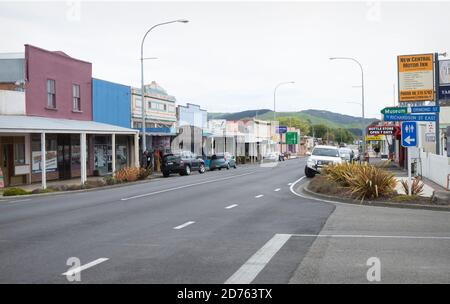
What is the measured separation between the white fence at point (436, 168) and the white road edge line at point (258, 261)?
42.3 feet

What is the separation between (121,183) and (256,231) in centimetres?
1810

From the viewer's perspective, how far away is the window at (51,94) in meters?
28.9

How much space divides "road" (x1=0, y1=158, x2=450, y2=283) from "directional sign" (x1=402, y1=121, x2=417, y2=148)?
120 inches

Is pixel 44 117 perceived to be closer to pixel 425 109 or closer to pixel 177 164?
pixel 177 164

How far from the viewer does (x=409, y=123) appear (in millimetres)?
16938

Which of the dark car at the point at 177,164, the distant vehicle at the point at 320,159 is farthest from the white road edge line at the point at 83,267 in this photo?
the dark car at the point at 177,164

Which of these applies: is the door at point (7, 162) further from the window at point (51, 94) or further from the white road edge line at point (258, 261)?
the white road edge line at point (258, 261)

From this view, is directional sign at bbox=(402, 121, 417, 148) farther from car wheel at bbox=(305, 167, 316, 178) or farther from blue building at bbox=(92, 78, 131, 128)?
blue building at bbox=(92, 78, 131, 128)

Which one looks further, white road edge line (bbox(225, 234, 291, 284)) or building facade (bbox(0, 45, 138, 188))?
building facade (bbox(0, 45, 138, 188))

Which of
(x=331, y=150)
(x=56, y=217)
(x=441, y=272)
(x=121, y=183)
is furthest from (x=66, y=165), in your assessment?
(x=441, y=272)

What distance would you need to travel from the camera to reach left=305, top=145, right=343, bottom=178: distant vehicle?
2877 cm

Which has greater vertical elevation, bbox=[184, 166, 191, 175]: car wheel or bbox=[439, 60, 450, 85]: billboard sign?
bbox=[439, 60, 450, 85]: billboard sign

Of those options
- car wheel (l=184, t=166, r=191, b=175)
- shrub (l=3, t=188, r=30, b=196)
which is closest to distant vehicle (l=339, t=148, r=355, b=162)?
car wheel (l=184, t=166, r=191, b=175)
